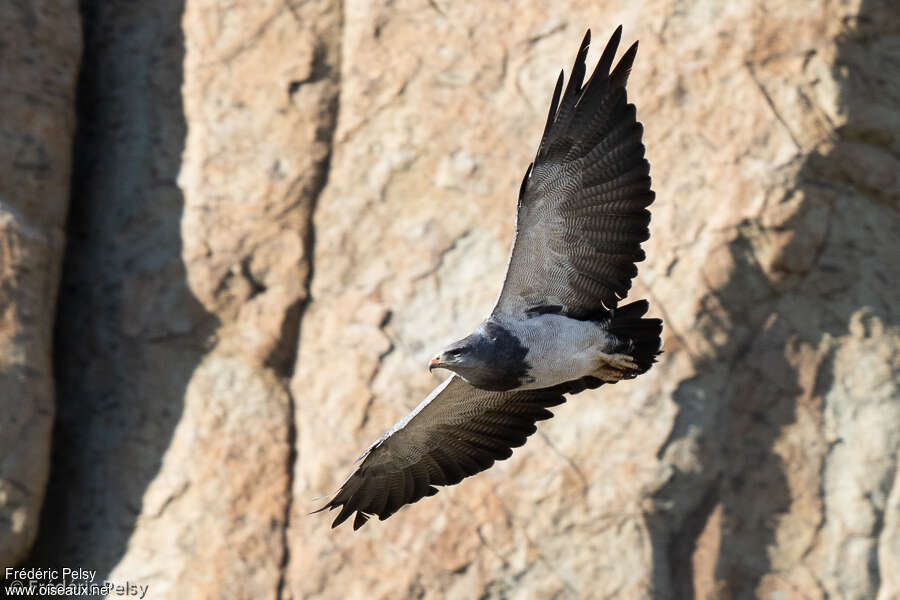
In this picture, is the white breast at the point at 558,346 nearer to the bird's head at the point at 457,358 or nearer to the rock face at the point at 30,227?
the bird's head at the point at 457,358

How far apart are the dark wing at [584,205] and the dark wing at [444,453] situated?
0.62 metres

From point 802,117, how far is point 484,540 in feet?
10.7

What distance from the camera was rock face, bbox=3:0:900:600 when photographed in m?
6.87

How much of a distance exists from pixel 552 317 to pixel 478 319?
1974 millimetres

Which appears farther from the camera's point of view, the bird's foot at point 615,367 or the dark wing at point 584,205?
the bird's foot at point 615,367

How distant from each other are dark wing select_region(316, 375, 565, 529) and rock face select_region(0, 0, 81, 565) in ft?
7.53

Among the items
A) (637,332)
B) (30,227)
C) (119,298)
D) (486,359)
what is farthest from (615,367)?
(30,227)

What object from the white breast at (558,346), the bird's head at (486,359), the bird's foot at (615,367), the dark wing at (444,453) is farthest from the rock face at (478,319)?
the bird's head at (486,359)

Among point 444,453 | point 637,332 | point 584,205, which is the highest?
point 584,205

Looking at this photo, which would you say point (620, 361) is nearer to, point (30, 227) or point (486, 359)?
point (486, 359)

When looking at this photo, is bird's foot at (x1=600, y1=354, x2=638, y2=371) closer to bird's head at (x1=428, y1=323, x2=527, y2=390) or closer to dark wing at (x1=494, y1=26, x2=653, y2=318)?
dark wing at (x1=494, y1=26, x2=653, y2=318)

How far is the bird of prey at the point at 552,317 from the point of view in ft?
15.6

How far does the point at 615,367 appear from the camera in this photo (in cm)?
517

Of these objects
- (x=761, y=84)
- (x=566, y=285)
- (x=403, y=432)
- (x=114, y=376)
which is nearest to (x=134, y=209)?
(x=114, y=376)
